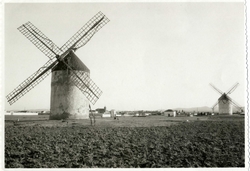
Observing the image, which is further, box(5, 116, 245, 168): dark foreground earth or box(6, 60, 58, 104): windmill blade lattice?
box(6, 60, 58, 104): windmill blade lattice

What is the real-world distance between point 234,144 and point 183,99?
2.73 metres

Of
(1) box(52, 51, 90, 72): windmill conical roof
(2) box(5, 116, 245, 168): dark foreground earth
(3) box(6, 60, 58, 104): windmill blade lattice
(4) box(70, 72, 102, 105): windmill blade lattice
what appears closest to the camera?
(2) box(5, 116, 245, 168): dark foreground earth

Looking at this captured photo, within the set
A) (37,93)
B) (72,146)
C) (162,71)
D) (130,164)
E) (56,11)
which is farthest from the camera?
(37,93)

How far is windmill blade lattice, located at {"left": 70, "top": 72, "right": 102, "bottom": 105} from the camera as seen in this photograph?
1112 cm

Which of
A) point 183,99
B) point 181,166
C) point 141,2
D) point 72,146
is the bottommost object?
point 181,166

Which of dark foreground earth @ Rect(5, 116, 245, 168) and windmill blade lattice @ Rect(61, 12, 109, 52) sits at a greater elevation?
windmill blade lattice @ Rect(61, 12, 109, 52)

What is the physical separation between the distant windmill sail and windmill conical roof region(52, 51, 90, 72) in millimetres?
177

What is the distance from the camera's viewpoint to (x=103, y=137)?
9336 millimetres

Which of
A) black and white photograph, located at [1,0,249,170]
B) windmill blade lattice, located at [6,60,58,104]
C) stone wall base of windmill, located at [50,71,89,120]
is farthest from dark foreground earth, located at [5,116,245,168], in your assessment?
stone wall base of windmill, located at [50,71,89,120]

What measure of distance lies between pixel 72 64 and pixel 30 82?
2.16 metres

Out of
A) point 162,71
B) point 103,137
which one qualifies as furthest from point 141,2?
point 103,137

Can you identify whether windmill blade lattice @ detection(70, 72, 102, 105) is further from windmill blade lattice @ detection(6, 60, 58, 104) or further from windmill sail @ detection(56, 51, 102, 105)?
windmill blade lattice @ detection(6, 60, 58, 104)

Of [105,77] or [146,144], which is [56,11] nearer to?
[105,77]

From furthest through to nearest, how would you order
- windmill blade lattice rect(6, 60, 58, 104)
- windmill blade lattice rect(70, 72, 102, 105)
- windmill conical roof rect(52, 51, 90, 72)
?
windmill conical roof rect(52, 51, 90, 72), windmill blade lattice rect(70, 72, 102, 105), windmill blade lattice rect(6, 60, 58, 104)
